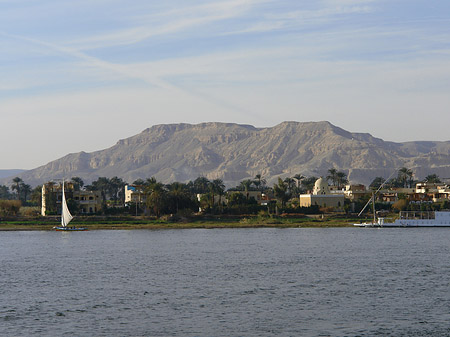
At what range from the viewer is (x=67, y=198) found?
583ft

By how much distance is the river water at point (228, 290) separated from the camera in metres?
44.4

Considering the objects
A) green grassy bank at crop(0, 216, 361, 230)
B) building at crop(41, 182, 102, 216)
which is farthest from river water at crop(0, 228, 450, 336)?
building at crop(41, 182, 102, 216)

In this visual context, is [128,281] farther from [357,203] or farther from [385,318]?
[357,203]

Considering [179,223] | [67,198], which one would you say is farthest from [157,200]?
[67,198]

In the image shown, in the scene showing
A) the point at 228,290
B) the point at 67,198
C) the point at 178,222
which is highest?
the point at 67,198

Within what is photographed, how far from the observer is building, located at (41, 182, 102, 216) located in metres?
176

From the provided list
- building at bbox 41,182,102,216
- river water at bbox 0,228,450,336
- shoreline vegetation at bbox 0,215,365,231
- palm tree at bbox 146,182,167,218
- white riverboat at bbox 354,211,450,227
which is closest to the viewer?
river water at bbox 0,228,450,336

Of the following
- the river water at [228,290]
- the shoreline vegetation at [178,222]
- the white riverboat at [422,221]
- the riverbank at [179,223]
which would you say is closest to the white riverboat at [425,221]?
the white riverboat at [422,221]

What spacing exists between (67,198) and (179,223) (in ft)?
114

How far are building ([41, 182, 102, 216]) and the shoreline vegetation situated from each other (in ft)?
41.8

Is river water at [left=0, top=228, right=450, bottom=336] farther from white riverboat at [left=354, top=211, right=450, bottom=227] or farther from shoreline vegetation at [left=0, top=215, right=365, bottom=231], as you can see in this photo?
white riverboat at [left=354, top=211, right=450, bottom=227]

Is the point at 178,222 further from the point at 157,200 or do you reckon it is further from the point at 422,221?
the point at 422,221

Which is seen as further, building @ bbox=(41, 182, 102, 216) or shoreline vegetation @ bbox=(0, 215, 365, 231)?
building @ bbox=(41, 182, 102, 216)

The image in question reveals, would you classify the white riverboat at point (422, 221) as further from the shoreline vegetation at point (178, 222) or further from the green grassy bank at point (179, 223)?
the green grassy bank at point (179, 223)
